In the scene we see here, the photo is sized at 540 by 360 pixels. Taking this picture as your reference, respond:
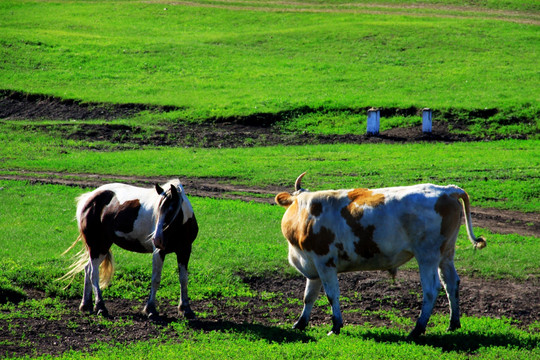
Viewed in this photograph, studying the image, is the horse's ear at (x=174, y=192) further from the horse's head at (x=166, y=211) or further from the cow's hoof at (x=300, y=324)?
the cow's hoof at (x=300, y=324)

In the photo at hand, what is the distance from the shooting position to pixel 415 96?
37969mm

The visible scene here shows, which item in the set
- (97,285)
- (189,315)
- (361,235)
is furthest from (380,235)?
(97,285)

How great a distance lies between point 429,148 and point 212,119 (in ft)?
40.0

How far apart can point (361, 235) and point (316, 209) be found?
91 centimetres

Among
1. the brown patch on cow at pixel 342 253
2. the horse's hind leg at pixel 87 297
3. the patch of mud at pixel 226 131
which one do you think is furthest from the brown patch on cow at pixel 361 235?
the patch of mud at pixel 226 131

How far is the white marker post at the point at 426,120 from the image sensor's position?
32125mm

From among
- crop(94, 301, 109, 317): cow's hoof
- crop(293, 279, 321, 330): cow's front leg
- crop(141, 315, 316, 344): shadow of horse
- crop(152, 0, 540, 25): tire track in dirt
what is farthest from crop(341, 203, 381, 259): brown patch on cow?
crop(152, 0, 540, 25): tire track in dirt

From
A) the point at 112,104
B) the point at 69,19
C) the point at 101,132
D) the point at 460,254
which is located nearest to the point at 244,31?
the point at 69,19

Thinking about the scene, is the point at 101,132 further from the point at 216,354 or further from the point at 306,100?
the point at 216,354

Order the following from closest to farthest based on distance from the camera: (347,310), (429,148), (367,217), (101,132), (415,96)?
1. (367,217)
2. (347,310)
3. (429,148)
4. (101,132)
5. (415,96)

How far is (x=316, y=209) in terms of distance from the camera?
456 inches

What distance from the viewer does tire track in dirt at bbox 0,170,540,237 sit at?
18359mm

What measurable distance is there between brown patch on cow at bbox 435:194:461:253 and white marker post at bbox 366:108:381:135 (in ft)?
71.6

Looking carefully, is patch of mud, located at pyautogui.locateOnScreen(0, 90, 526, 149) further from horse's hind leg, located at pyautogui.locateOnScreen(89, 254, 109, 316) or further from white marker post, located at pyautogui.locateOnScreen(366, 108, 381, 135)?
horse's hind leg, located at pyautogui.locateOnScreen(89, 254, 109, 316)
